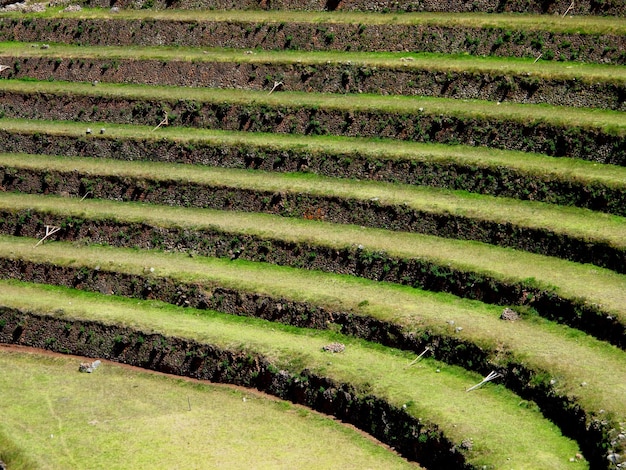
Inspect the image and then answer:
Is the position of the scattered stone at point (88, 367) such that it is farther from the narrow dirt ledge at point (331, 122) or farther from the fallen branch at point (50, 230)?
the narrow dirt ledge at point (331, 122)

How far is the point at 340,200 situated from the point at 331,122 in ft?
25.0

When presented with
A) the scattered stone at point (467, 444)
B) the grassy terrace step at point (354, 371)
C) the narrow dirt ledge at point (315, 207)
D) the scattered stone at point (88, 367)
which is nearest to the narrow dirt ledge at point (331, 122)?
the narrow dirt ledge at point (315, 207)

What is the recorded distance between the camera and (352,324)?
42469 mm

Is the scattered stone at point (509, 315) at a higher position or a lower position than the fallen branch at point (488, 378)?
higher

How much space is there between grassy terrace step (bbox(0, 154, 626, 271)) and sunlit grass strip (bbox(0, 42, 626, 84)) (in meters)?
9.22

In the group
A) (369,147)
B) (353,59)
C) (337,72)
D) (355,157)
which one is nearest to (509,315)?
(355,157)

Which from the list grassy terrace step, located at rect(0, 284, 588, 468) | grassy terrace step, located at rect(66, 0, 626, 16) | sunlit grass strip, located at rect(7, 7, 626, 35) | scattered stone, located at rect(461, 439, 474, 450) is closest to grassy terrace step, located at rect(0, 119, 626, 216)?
sunlit grass strip, located at rect(7, 7, 626, 35)

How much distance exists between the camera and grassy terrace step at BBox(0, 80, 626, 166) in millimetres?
47312

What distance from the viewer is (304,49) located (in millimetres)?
60906

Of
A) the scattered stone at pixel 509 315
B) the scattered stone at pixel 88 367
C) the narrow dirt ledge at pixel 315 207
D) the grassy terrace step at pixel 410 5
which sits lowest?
the scattered stone at pixel 88 367

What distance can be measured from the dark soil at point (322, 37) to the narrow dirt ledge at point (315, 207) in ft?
46.5

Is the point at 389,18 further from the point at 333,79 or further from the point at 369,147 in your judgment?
the point at 369,147

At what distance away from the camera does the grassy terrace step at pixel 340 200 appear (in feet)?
139

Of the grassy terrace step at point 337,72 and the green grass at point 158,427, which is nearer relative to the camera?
the green grass at point 158,427
